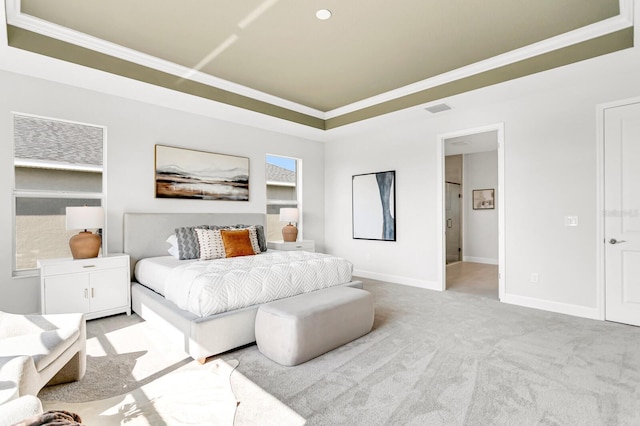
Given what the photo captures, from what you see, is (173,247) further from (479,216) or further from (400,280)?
(479,216)

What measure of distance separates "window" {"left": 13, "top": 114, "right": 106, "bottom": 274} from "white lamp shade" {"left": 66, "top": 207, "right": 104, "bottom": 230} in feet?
1.56

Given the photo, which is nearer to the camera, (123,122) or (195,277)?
(195,277)

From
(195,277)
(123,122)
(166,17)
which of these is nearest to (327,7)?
(166,17)

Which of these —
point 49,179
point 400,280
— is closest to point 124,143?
point 49,179

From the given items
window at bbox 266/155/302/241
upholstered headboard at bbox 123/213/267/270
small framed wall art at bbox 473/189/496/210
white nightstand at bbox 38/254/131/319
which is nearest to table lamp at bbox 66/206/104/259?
white nightstand at bbox 38/254/131/319

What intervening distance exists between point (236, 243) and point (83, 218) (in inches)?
61.7

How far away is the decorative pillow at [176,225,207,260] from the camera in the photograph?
3836mm

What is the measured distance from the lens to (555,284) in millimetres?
3734

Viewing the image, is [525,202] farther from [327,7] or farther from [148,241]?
[148,241]

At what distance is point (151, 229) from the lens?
4062 millimetres

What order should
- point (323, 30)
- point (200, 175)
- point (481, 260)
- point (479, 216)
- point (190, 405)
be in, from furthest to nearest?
1. point (479, 216)
2. point (481, 260)
3. point (200, 175)
4. point (323, 30)
5. point (190, 405)

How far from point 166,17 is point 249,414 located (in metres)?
3.20

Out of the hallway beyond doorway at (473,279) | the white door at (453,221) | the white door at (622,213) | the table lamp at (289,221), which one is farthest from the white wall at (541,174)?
the white door at (453,221)

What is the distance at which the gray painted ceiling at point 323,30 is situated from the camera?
2.72 metres
